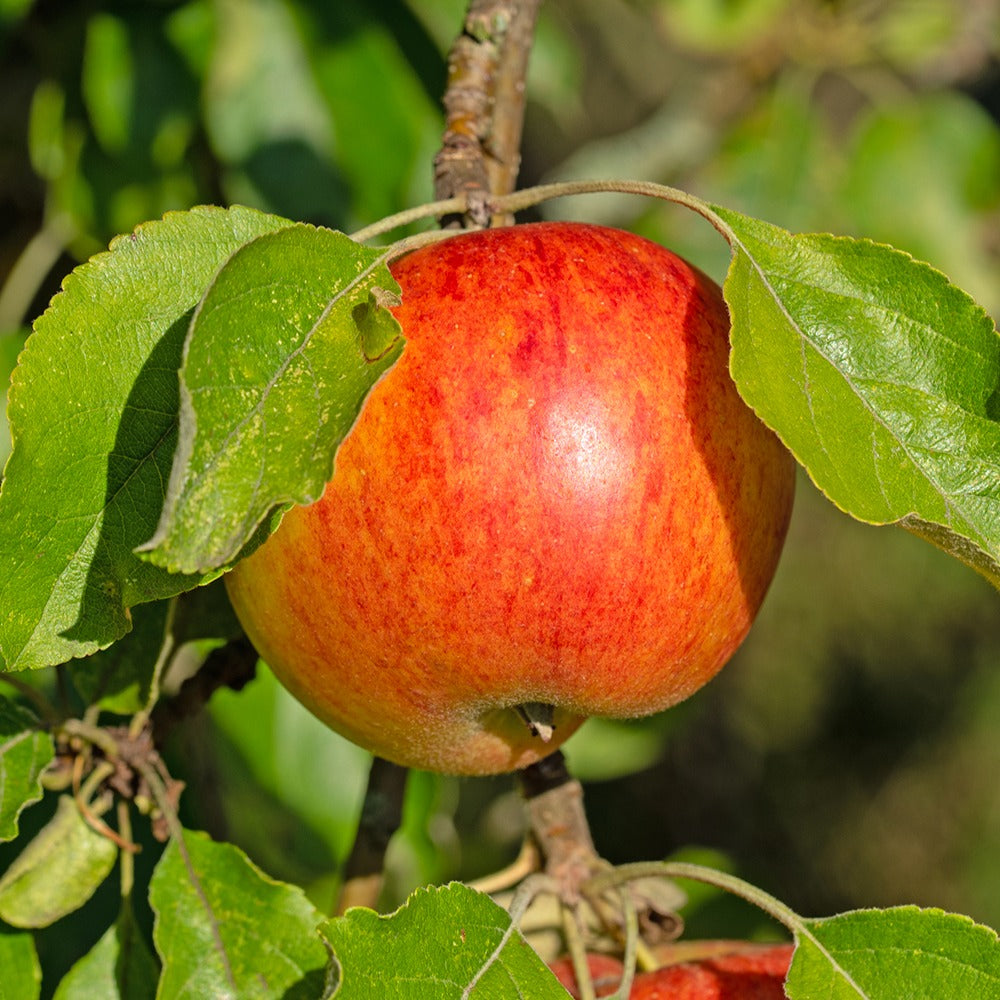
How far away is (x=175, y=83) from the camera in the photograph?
52.0 inches

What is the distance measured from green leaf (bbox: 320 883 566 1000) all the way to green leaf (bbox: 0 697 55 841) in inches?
9.1

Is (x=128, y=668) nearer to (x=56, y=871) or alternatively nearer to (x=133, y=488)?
(x=56, y=871)

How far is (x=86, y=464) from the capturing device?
0.61 meters

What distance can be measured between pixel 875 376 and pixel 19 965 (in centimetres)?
63

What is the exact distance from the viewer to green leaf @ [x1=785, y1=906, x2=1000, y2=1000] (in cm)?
66

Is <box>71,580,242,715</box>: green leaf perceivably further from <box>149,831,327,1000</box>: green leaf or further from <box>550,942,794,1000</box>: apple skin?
<box>550,942,794,1000</box>: apple skin

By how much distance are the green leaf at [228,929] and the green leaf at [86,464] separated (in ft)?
0.79

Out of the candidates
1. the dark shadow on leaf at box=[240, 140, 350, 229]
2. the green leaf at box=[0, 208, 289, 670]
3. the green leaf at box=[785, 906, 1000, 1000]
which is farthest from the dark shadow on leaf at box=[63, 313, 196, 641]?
the dark shadow on leaf at box=[240, 140, 350, 229]

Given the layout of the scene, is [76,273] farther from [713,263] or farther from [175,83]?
[713,263]

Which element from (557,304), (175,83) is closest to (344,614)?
(557,304)

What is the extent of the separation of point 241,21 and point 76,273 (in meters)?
0.79

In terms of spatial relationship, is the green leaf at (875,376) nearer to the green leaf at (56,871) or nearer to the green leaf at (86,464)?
the green leaf at (86,464)

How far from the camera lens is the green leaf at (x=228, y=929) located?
753mm

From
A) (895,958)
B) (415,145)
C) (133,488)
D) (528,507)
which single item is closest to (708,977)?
(895,958)
